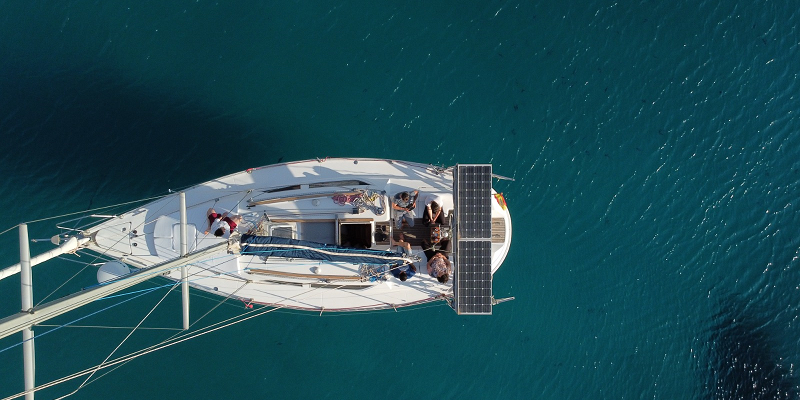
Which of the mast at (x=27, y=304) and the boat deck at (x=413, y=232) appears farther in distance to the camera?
the boat deck at (x=413, y=232)

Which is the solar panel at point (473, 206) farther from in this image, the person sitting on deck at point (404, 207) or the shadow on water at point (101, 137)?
the shadow on water at point (101, 137)

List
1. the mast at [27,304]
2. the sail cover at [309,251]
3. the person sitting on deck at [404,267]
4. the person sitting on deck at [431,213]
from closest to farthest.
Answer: the mast at [27,304]
the sail cover at [309,251]
the person sitting on deck at [404,267]
the person sitting on deck at [431,213]

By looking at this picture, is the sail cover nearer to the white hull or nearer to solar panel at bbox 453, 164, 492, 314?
the white hull

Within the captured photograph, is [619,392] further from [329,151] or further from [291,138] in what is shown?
[291,138]

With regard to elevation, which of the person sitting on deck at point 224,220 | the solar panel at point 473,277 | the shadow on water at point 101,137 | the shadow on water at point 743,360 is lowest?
the shadow on water at point 743,360

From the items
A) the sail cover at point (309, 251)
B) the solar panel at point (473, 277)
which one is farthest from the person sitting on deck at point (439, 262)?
the sail cover at point (309, 251)

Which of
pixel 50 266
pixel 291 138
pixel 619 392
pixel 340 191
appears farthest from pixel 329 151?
pixel 619 392

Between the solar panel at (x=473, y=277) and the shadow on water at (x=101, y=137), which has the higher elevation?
the shadow on water at (x=101, y=137)
